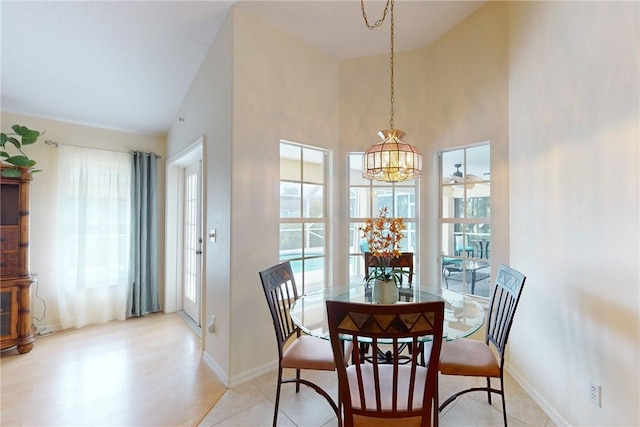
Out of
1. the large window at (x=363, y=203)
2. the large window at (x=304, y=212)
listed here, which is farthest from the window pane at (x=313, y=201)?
the large window at (x=363, y=203)

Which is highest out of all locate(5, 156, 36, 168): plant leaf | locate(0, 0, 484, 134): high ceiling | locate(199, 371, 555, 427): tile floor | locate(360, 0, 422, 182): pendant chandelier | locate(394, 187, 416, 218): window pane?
locate(0, 0, 484, 134): high ceiling

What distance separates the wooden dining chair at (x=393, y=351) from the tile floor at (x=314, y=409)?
2.45ft

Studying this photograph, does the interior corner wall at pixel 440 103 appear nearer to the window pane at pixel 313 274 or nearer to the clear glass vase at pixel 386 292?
the window pane at pixel 313 274

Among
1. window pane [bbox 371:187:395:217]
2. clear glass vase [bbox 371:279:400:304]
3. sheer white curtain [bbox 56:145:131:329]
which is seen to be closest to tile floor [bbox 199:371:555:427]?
clear glass vase [bbox 371:279:400:304]

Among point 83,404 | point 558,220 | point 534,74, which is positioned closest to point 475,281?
point 558,220

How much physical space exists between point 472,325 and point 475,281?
126 cm

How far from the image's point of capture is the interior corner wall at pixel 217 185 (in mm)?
2357

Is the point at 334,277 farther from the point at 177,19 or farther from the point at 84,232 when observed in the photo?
the point at 84,232

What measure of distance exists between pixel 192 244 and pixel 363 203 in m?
2.32

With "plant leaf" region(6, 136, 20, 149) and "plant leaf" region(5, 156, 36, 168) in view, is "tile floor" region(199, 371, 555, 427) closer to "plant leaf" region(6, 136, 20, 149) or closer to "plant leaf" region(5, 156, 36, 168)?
"plant leaf" region(5, 156, 36, 168)

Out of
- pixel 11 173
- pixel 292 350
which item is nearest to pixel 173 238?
pixel 11 173

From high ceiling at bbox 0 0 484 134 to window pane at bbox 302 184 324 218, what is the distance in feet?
4.89

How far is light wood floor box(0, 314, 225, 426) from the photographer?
1.94 meters

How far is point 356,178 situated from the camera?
3.27 metres
